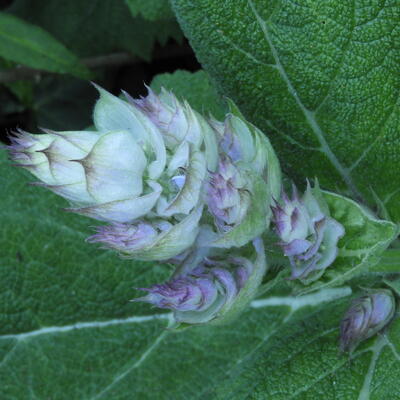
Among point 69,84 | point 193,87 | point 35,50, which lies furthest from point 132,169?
point 69,84

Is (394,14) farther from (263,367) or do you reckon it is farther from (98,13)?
(98,13)

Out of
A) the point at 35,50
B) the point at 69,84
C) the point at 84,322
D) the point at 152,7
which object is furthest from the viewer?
the point at 69,84

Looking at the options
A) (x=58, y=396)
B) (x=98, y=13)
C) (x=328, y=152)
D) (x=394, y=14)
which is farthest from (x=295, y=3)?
(x=98, y=13)

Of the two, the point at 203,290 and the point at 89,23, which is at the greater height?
the point at 89,23

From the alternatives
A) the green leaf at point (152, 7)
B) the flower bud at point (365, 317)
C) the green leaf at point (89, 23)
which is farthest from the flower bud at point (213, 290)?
the green leaf at point (89, 23)

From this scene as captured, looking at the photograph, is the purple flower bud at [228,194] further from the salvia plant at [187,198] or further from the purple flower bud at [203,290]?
the purple flower bud at [203,290]

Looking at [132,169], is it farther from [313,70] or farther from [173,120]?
[313,70]
